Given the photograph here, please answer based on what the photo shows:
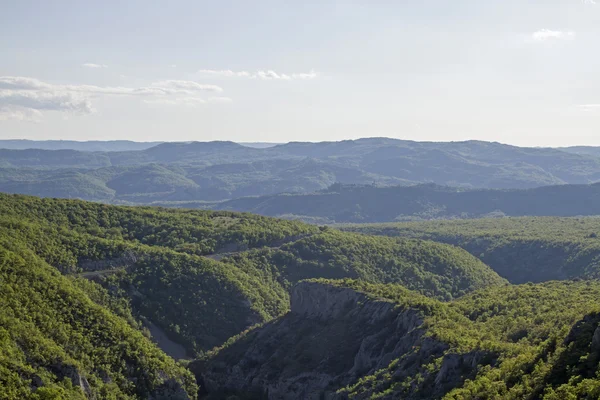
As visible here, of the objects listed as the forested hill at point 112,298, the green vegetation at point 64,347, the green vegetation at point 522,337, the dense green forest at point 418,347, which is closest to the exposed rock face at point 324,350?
the dense green forest at point 418,347

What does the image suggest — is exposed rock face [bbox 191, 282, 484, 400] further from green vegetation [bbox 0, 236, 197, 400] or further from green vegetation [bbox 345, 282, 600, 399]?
green vegetation [bbox 0, 236, 197, 400]

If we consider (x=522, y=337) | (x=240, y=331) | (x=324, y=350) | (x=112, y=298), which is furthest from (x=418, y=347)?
(x=112, y=298)

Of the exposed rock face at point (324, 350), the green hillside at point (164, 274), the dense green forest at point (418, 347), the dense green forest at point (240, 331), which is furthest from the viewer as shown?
the green hillside at point (164, 274)

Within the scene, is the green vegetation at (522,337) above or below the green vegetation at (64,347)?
above

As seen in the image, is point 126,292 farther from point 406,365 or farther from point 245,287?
point 406,365

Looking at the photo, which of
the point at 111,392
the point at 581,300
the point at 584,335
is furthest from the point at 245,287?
the point at 584,335

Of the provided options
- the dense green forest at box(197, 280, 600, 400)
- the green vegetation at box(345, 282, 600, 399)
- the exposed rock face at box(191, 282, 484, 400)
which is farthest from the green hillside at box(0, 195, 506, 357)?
the green vegetation at box(345, 282, 600, 399)

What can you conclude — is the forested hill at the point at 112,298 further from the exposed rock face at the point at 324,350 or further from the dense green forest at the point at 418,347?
the dense green forest at the point at 418,347
